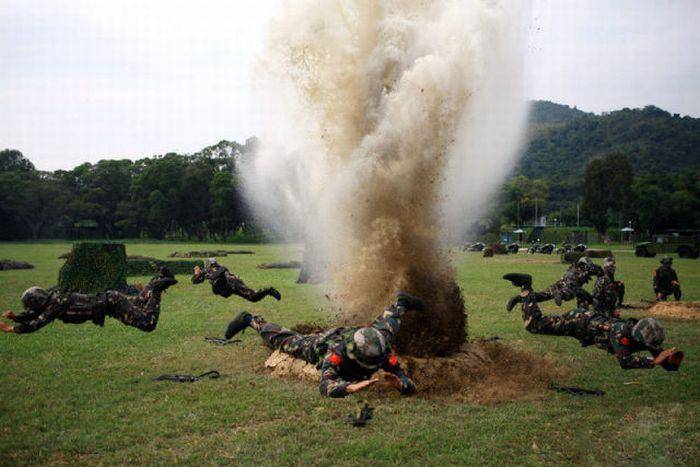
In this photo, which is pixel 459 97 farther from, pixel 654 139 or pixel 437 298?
pixel 654 139

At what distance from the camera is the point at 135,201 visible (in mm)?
101750

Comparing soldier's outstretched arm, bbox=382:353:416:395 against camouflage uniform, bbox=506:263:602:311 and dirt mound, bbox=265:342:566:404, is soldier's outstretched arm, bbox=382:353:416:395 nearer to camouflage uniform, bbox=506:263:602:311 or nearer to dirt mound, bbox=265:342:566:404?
dirt mound, bbox=265:342:566:404

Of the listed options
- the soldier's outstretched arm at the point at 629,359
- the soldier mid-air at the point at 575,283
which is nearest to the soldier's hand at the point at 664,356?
the soldier's outstretched arm at the point at 629,359

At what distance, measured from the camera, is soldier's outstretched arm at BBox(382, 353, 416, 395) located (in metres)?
8.26

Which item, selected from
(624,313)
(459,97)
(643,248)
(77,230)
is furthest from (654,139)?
→ (459,97)

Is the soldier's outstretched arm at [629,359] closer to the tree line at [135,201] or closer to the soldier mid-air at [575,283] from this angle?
the soldier mid-air at [575,283]

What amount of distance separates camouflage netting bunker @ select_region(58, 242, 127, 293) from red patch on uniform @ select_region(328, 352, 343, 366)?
15.3 m

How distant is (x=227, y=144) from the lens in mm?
105562

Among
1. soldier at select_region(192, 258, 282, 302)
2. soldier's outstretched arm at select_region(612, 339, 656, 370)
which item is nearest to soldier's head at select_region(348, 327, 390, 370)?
soldier at select_region(192, 258, 282, 302)

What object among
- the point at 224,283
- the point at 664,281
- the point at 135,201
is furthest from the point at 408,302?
the point at 135,201

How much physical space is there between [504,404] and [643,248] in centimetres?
5136

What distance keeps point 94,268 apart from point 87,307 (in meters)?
12.2

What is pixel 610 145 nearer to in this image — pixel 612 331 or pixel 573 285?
pixel 573 285

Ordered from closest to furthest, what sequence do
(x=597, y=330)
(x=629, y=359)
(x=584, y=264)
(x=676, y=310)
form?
1. (x=629, y=359)
2. (x=597, y=330)
3. (x=584, y=264)
4. (x=676, y=310)
